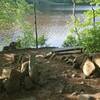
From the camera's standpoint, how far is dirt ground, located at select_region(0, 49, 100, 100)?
6855 millimetres

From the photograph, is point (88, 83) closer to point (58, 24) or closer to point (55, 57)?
point (55, 57)

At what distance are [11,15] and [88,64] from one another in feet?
58.5

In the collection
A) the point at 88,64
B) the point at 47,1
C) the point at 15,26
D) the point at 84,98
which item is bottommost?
the point at 84,98

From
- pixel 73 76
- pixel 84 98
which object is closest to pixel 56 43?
pixel 73 76

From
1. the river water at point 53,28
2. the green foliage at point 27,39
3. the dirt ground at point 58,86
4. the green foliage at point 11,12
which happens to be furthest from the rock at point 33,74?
the river water at point 53,28

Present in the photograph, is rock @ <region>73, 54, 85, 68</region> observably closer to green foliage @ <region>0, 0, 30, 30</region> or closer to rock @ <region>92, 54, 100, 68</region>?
rock @ <region>92, 54, 100, 68</region>

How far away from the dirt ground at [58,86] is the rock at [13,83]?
0.11 metres

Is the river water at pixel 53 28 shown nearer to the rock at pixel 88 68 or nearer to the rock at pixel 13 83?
the rock at pixel 88 68

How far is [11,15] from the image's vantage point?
82.2 ft

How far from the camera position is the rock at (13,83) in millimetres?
6957

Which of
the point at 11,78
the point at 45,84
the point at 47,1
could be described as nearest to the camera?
the point at 11,78

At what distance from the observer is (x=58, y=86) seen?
7461mm

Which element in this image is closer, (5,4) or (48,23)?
(5,4)

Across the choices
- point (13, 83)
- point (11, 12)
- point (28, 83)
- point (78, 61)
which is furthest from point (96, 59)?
point (11, 12)
